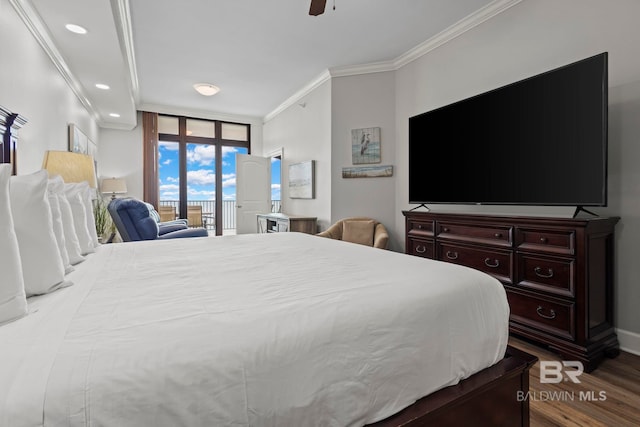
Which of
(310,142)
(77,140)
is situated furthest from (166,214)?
(310,142)

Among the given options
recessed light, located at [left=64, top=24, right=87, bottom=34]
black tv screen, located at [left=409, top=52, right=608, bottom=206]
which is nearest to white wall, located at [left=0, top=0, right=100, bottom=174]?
recessed light, located at [left=64, top=24, right=87, bottom=34]

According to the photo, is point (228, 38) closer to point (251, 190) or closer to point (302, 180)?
point (302, 180)

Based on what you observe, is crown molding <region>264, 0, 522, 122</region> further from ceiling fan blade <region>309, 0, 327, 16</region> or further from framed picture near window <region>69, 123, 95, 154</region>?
framed picture near window <region>69, 123, 95, 154</region>

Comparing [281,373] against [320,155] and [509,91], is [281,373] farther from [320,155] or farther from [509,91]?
[320,155]

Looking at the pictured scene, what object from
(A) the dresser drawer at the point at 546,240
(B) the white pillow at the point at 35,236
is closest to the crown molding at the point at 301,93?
(A) the dresser drawer at the point at 546,240

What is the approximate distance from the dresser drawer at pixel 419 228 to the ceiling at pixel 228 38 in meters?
2.07

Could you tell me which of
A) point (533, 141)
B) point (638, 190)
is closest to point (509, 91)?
point (533, 141)

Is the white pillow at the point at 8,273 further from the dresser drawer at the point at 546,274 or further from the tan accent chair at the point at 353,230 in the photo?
the tan accent chair at the point at 353,230

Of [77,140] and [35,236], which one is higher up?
[77,140]

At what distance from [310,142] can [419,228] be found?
2598 millimetres

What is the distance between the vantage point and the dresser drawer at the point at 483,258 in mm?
2373

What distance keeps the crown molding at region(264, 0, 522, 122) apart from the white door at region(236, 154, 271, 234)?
5.72ft

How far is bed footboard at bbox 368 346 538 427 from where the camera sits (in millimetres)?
961

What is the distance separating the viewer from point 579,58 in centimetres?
239
